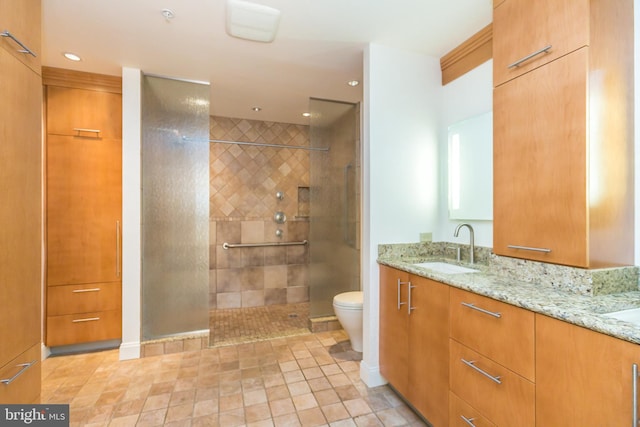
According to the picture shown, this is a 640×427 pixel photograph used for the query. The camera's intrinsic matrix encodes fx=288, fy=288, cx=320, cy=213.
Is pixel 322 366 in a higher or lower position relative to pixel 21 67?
lower

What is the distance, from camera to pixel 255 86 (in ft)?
9.52

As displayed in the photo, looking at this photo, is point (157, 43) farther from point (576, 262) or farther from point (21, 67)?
point (576, 262)

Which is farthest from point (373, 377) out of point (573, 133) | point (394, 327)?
point (573, 133)

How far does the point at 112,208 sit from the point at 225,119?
1.79 metres

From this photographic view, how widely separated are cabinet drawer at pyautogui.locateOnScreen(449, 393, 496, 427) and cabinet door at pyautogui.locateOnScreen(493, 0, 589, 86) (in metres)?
1.65

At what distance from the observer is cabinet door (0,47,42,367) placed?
3.87 feet

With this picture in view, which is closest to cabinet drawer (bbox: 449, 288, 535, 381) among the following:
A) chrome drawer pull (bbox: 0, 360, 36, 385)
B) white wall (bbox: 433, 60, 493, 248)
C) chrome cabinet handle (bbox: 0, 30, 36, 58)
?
white wall (bbox: 433, 60, 493, 248)

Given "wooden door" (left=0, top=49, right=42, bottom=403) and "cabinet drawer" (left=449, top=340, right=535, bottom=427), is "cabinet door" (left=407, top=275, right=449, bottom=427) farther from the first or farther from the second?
"wooden door" (left=0, top=49, right=42, bottom=403)

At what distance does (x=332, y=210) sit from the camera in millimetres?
3225

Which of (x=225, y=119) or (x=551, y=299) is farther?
(x=225, y=119)

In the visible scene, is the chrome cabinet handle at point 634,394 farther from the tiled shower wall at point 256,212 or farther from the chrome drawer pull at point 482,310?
the tiled shower wall at point 256,212

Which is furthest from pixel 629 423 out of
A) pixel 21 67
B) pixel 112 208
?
pixel 112 208

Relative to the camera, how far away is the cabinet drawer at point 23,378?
116 cm

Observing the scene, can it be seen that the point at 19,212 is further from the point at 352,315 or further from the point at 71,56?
the point at 352,315
